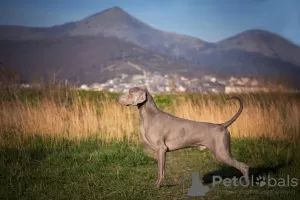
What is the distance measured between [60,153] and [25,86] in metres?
3.41

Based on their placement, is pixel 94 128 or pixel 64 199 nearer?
pixel 64 199

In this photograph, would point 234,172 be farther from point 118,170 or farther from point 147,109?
point 147,109

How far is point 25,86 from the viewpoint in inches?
447

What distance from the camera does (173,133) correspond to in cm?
573

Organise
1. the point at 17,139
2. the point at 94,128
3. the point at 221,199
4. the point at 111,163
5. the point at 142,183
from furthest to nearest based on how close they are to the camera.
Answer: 1. the point at 94,128
2. the point at 17,139
3. the point at 111,163
4. the point at 142,183
5. the point at 221,199

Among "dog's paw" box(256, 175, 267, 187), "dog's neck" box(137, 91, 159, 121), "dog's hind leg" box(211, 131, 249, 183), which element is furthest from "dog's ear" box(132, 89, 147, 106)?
"dog's paw" box(256, 175, 267, 187)

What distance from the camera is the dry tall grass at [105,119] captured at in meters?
10.3

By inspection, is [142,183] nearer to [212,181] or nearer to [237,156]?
[212,181]

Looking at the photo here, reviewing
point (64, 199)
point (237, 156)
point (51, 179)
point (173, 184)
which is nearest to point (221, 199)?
point (173, 184)

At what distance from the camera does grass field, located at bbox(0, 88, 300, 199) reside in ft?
19.8

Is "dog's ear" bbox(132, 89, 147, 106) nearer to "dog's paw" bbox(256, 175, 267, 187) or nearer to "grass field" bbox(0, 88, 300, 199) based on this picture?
"grass field" bbox(0, 88, 300, 199)

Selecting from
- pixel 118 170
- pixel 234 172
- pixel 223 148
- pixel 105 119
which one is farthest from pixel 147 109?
pixel 105 119

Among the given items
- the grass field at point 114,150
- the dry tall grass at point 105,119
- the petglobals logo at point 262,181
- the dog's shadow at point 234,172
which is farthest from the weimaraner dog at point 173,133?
the dry tall grass at point 105,119

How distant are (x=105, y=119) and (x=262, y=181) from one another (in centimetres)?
553
